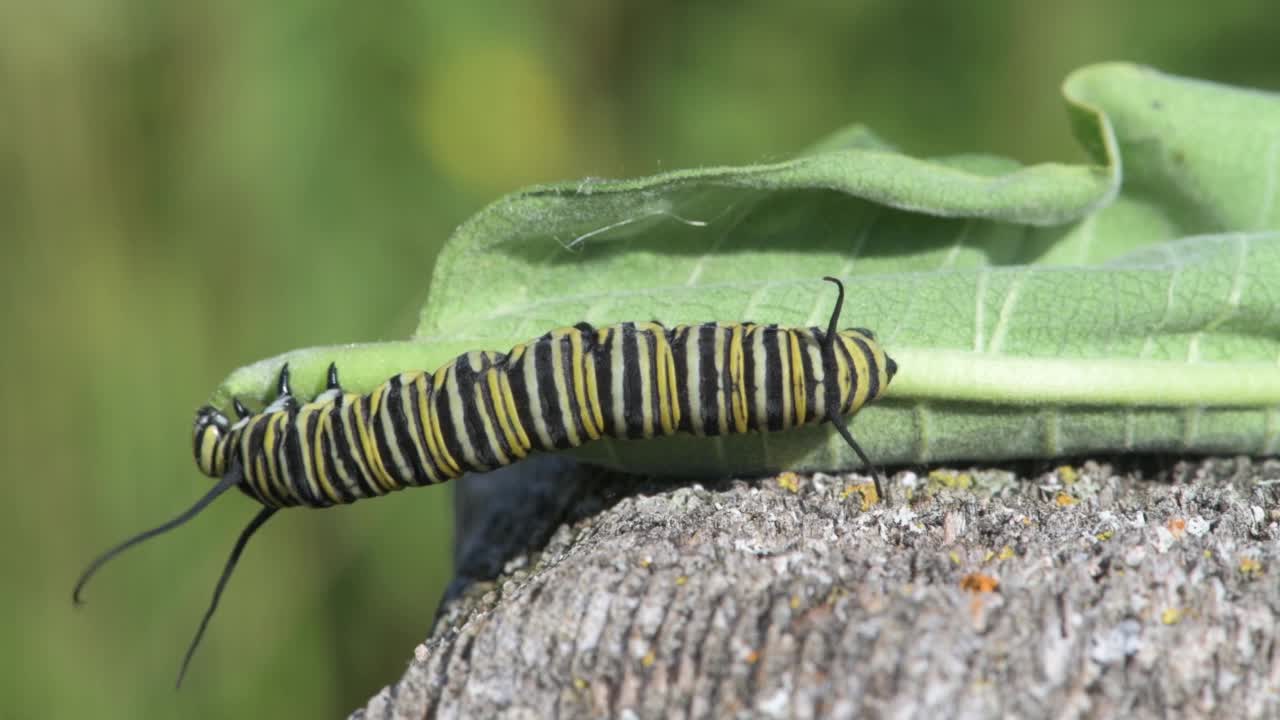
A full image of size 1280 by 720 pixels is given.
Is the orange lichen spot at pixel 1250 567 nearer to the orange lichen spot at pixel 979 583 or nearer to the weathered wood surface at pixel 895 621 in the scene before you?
the weathered wood surface at pixel 895 621

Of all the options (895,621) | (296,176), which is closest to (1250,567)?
(895,621)

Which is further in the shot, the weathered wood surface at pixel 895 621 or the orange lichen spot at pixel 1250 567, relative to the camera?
the orange lichen spot at pixel 1250 567

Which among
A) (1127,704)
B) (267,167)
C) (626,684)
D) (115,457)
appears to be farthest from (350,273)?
(1127,704)

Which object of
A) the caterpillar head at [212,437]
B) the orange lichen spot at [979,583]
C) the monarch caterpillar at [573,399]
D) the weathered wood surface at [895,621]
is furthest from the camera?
the caterpillar head at [212,437]

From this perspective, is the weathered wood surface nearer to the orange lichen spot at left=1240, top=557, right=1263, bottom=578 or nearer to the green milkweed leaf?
the orange lichen spot at left=1240, top=557, right=1263, bottom=578

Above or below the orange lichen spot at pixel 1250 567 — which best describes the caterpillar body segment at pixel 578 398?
Result: above

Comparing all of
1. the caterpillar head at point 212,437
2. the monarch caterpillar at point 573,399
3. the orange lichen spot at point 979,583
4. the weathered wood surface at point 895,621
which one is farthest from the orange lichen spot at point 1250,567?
the caterpillar head at point 212,437

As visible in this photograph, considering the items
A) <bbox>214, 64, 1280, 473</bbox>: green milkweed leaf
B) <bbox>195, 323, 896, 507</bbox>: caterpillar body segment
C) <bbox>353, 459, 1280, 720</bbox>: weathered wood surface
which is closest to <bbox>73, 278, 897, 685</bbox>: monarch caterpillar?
<bbox>195, 323, 896, 507</bbox>: caterpillar body segment
